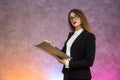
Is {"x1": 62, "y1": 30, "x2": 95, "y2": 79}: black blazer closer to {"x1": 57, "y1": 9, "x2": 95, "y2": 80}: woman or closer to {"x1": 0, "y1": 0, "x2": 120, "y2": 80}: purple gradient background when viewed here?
{"x1": 57, "y1": 9, "x2": 95, "y2": 80}: woman

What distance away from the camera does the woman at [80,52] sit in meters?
1.87

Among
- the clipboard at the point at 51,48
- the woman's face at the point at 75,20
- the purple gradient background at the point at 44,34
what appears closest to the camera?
the clipboard at the point at 51,48

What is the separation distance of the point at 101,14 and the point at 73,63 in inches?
53.7

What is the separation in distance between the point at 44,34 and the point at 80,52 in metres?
1.18

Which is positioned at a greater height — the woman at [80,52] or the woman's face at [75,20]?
the woman's face at [75,20]

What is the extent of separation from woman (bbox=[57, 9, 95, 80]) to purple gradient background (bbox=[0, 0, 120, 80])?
106cm

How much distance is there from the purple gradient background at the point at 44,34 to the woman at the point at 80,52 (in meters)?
1.06

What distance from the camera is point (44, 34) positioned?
9.98 ft

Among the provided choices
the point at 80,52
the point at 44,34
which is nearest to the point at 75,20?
the point at 80,52

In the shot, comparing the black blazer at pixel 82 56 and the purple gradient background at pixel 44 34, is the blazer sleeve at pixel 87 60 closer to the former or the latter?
the black blazer at pixel 82 56

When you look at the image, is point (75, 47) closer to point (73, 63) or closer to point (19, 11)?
point (73, 63)

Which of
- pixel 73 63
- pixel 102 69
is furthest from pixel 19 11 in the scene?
pixel 73 63

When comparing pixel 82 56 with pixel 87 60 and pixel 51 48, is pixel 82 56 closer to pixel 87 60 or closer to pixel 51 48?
pixel 87 60

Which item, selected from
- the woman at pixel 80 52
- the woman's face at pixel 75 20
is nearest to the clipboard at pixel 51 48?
the woman at pixel 80 52
